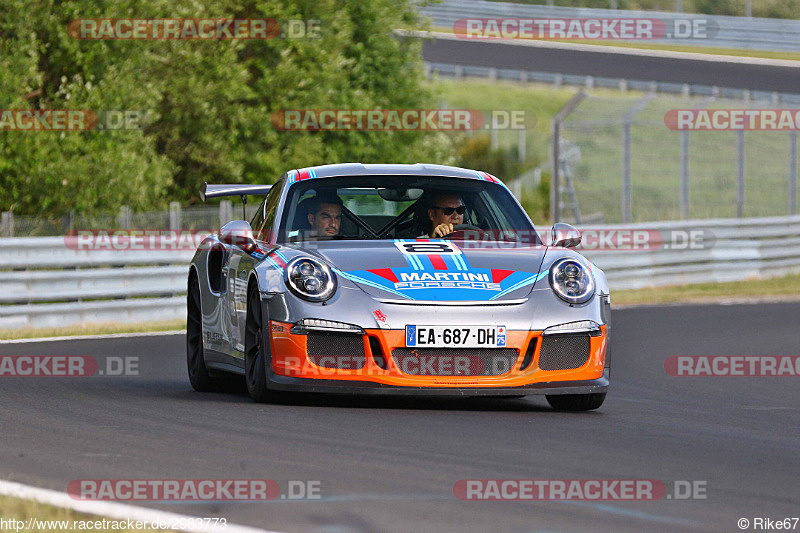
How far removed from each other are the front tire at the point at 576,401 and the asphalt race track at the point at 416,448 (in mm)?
131

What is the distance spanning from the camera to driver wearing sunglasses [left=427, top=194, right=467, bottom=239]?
9.41 metres

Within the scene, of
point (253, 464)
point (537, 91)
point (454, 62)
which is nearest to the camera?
point (253, 464)

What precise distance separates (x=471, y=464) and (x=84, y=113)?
54.1ft

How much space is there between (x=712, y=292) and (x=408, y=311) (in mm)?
15647

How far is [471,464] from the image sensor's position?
6.30 metres

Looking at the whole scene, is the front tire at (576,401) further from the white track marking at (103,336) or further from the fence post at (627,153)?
the fence post at (627,153)

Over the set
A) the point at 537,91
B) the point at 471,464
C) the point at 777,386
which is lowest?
the point at 537,91

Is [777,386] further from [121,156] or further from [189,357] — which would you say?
[121,156]

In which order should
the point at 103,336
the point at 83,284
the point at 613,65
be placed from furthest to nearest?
the point at 613,65, the point at 83,284, the point at 103,336

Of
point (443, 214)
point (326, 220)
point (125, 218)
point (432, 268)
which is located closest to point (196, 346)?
point (326, 220)

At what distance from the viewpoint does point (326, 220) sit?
9141 mm

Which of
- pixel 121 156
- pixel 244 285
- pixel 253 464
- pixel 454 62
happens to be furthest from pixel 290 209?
pixel 454 62

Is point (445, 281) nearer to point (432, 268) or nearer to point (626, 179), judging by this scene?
point (432, 268)

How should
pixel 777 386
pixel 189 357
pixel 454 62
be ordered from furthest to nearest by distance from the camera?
pixel 454 62
pixel 777 386
pixel 189 357
